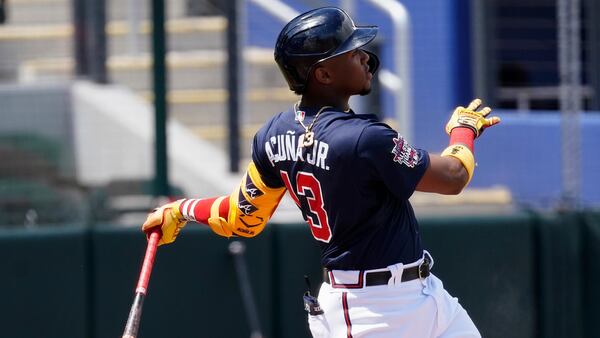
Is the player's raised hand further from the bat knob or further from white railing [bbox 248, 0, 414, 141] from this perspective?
white railing [bbox 248, 0, 414, 141]

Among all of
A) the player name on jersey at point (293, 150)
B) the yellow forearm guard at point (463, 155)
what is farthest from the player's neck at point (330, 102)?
the yellow forearm guard at point (463, 155)

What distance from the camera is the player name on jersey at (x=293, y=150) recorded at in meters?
3.51

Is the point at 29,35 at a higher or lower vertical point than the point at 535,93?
higher

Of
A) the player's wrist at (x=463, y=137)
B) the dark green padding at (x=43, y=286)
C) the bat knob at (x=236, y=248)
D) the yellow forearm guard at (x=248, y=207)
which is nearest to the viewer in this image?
the player's wrist at (x=463, y=137)

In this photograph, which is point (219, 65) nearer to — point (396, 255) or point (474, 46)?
point (474, 46)

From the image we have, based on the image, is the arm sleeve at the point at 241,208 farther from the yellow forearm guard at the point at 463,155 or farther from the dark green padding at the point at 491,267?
the dark green padding at the point at 491,267

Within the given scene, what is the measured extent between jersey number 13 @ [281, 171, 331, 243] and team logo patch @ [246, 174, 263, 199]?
0.25m

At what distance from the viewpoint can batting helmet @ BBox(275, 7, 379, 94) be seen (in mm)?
3553

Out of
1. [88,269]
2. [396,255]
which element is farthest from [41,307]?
[396,255]

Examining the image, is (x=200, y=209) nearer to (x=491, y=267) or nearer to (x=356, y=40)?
(x=356, y=40)

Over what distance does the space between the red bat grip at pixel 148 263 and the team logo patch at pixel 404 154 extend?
2.95 feet

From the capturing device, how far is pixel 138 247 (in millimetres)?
5488

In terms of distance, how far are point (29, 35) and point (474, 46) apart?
11.0 feet

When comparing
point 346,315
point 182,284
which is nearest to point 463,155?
point 346,315
